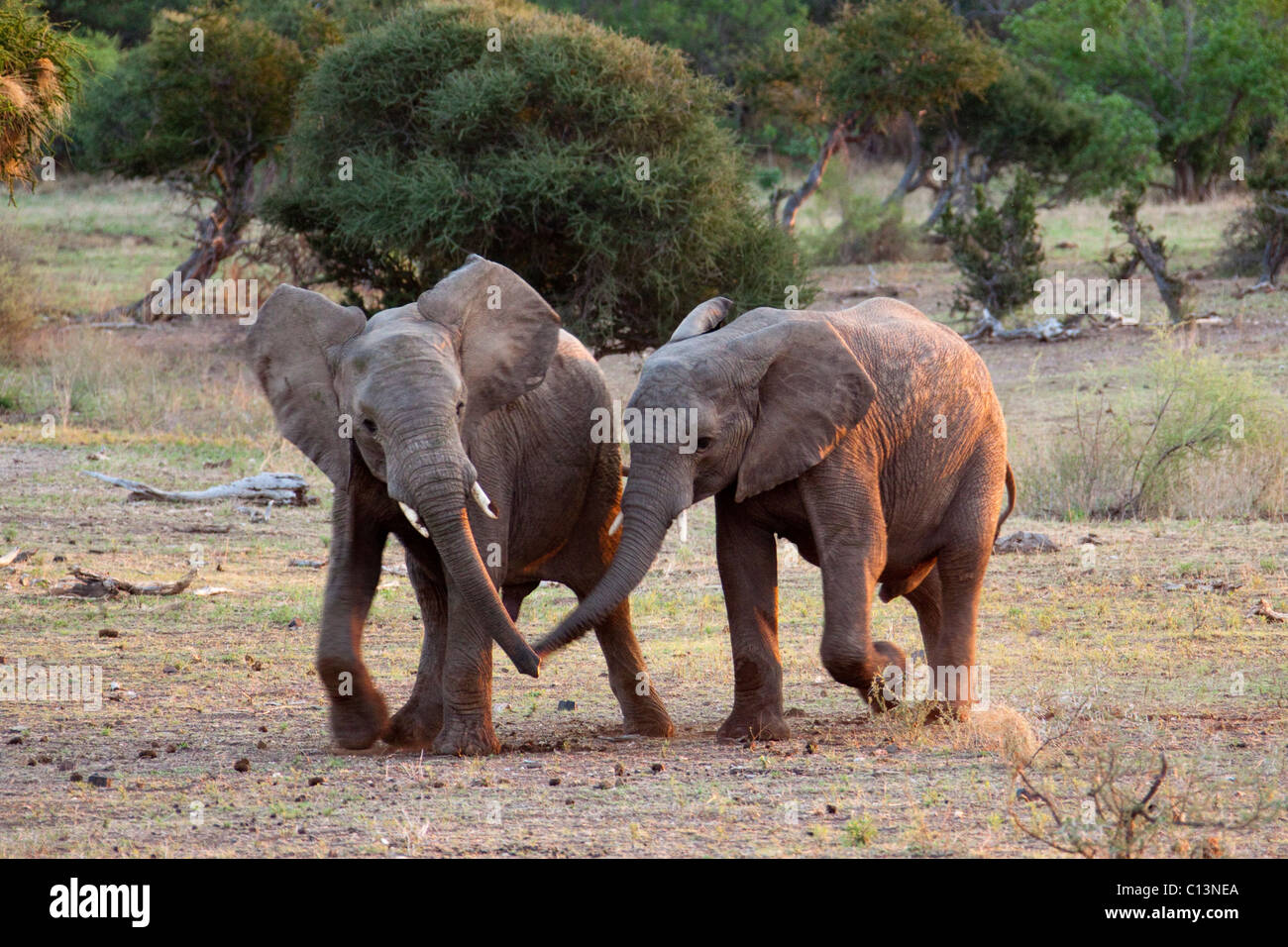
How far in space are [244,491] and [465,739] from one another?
806 centimetres

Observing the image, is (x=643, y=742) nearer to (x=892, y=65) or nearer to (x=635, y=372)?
(x=635, y=372)

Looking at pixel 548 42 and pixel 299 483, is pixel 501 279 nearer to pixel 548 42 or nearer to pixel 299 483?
pixel 299 483

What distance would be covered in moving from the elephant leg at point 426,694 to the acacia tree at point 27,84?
4720 millimetres

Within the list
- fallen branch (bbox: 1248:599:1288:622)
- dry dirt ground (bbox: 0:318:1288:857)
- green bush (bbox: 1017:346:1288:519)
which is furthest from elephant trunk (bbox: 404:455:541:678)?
green bush (bbox: 1017:346:1288:519)

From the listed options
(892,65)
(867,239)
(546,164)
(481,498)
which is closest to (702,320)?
(481,498)

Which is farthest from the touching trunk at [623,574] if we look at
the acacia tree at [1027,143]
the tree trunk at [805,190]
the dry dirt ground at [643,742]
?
the acacia tree at [1027,143]

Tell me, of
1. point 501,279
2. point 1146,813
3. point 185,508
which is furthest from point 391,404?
point 185,508

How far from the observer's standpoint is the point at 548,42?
1964 centimetres

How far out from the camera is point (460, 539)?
6.74 m

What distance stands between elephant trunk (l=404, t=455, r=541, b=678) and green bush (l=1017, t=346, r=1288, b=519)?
8.93 m

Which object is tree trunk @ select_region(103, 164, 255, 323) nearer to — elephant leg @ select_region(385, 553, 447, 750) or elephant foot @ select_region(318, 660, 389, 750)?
elephant leg @ select_region(385, 553, 447, 750)

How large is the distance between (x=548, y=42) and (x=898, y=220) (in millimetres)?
13813

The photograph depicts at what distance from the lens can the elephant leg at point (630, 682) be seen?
8.21m

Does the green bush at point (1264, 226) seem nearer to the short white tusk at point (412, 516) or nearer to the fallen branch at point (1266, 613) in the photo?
the fallen branch at point (1266, 613)
